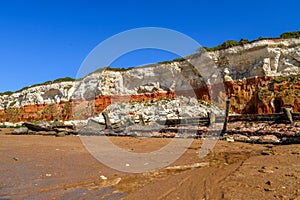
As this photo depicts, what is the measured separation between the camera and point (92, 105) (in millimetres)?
35031

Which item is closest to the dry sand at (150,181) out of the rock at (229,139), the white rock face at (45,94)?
the rock at (229,139)

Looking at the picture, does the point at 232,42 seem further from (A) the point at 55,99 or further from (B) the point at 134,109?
(A) the point at 55,99

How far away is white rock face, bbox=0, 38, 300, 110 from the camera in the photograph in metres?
25.3

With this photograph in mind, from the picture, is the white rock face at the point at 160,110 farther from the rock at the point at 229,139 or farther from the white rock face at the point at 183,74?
the rock at the point at 229,139

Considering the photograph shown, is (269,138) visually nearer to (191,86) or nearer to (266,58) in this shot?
(266,58)

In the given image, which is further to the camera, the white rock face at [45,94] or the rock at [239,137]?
the white rock face at [45,94]

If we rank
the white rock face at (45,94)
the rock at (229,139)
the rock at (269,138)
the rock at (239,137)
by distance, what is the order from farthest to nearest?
the white rock face at (45,94)
the rock at (239,137)
the rock at (229,139)
the rock at (269,138)

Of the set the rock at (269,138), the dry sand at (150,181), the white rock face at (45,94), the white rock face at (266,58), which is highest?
the white rock face at (266,58)

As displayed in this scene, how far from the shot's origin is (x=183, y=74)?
32.3 metres

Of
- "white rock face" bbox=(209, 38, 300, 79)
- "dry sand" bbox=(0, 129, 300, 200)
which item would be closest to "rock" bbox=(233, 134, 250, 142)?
"dry sand" bbox=(0, 129, 300, 200)

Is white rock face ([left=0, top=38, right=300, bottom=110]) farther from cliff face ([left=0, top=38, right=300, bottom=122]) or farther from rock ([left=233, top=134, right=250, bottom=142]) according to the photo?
rock ([left=233, top=134, right=250, bottom=142])

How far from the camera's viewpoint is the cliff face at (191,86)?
2393cm

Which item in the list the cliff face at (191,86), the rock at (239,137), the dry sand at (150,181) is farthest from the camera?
the cliff face at (191,86)

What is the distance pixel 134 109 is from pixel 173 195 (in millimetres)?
20704
